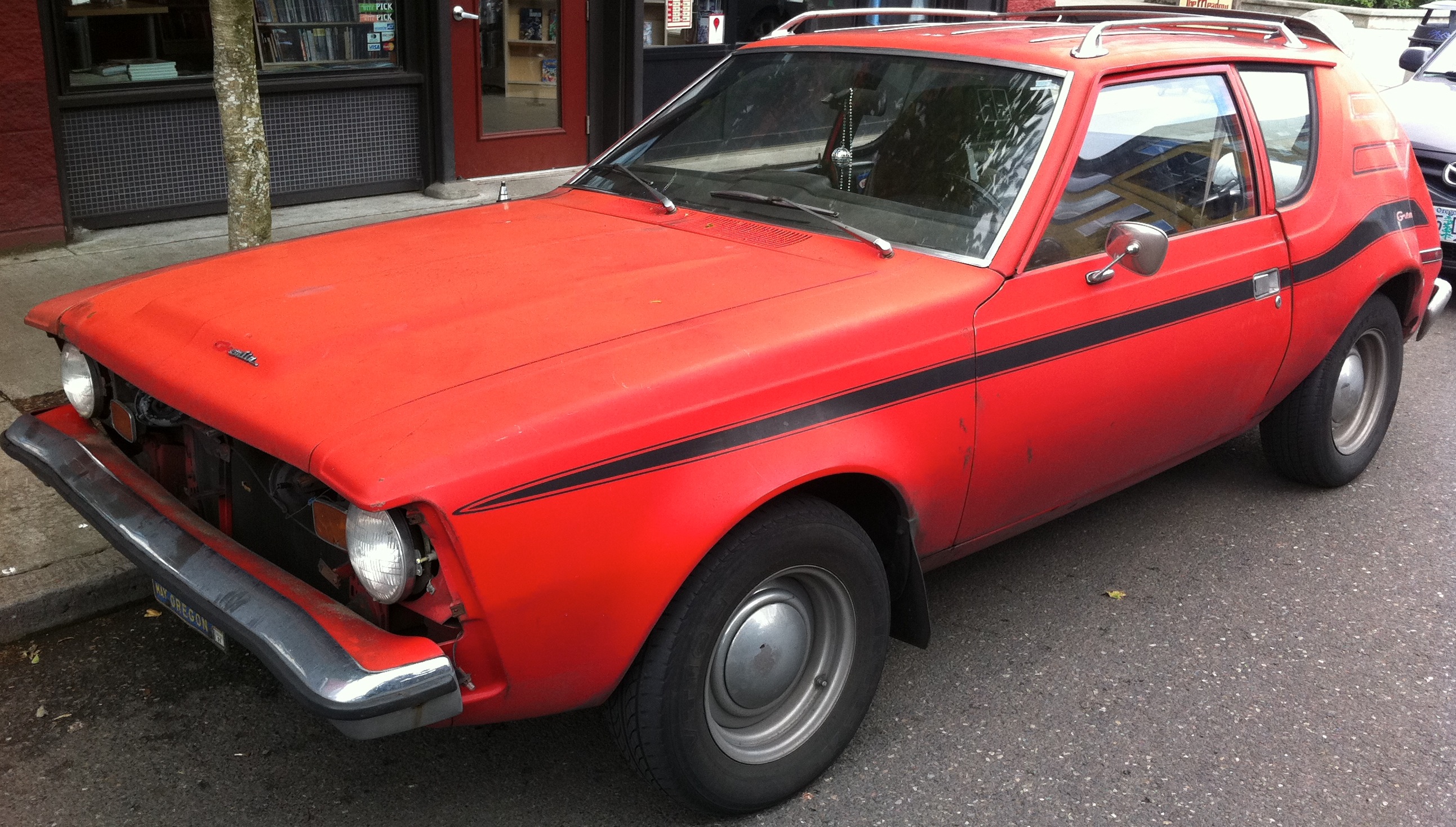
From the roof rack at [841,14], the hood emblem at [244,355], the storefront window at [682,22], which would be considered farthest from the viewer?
the storefront window at [682,22]

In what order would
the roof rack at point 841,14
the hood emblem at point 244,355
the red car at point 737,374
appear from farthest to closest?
the roof rack at point 841,14
the hood emblem at point 244,355
the red car at point 737,374

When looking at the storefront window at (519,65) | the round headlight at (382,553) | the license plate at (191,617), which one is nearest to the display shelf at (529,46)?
the storefront window at (519,65)

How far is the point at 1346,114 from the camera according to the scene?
179 inches

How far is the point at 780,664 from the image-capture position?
9.79ft

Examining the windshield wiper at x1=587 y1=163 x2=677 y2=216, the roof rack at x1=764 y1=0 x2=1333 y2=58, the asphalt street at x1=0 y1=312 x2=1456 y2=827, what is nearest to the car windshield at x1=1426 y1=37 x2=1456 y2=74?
the roof rack at x1=764 y1=0 x2=1333 y2=58

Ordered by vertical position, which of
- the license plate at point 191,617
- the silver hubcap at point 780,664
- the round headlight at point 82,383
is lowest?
the silver hubcap at point 780,664

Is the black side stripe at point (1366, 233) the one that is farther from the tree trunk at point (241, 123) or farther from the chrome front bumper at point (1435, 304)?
the tree trunk at point (241, 123)

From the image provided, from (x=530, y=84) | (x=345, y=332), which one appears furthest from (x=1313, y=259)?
(x=530, y=84)

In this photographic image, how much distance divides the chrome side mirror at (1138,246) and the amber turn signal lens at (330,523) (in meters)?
2.08

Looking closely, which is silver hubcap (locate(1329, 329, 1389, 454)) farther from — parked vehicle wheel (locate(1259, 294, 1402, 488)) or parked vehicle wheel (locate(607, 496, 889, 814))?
parked vehicle wheel (locate(607, 496, 889, 814))

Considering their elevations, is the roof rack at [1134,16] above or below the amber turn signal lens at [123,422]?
above

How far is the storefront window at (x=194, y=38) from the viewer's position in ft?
23.4

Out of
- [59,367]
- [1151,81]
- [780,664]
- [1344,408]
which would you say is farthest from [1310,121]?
[59,367]

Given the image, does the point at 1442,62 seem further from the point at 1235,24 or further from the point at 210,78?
the point at 210,78
